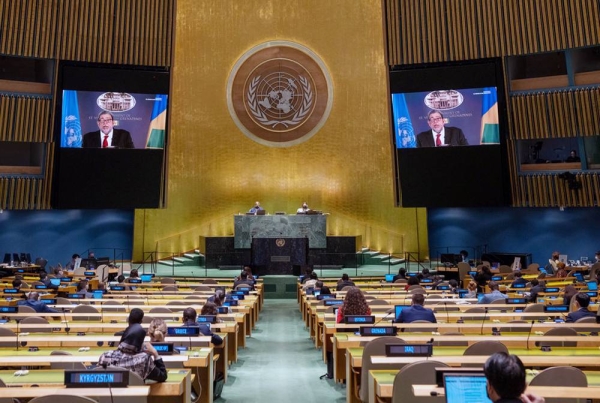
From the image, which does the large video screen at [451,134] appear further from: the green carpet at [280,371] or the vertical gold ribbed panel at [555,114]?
the green carpet at [280,371]

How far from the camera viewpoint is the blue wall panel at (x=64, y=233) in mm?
20281

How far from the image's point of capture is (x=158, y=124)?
1878 centimetres

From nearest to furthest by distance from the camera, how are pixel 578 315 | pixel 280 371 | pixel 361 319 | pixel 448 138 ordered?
pixel 361 319, pixel 578 315, pixel 280 371, pixel 448 138

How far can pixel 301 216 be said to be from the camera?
18781mm

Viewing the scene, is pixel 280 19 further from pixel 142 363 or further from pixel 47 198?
pixel 142 363

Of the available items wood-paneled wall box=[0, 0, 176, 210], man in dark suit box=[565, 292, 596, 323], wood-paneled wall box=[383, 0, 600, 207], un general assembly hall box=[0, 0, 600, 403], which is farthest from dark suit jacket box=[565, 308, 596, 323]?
wood-paneled wall box=[0, 0, 176, 210]

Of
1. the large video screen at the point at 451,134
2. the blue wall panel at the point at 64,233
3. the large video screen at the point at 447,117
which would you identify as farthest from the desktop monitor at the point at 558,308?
the blue wall panel at the point at 64,233

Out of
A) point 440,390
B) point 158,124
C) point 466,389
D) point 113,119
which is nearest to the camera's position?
point 466,389

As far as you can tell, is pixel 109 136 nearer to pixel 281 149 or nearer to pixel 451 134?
pixel 281 149

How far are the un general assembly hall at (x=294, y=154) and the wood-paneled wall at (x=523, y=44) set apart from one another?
66 mm

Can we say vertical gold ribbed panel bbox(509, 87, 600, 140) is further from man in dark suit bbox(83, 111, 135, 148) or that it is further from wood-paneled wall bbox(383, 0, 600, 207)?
man in dark suit bbox(83, 111, 135, 148)

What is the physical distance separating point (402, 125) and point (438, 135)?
1212mm

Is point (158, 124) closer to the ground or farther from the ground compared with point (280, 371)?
farther from the ground

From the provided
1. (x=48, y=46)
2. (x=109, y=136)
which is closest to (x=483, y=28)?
(x=109, y=136)
